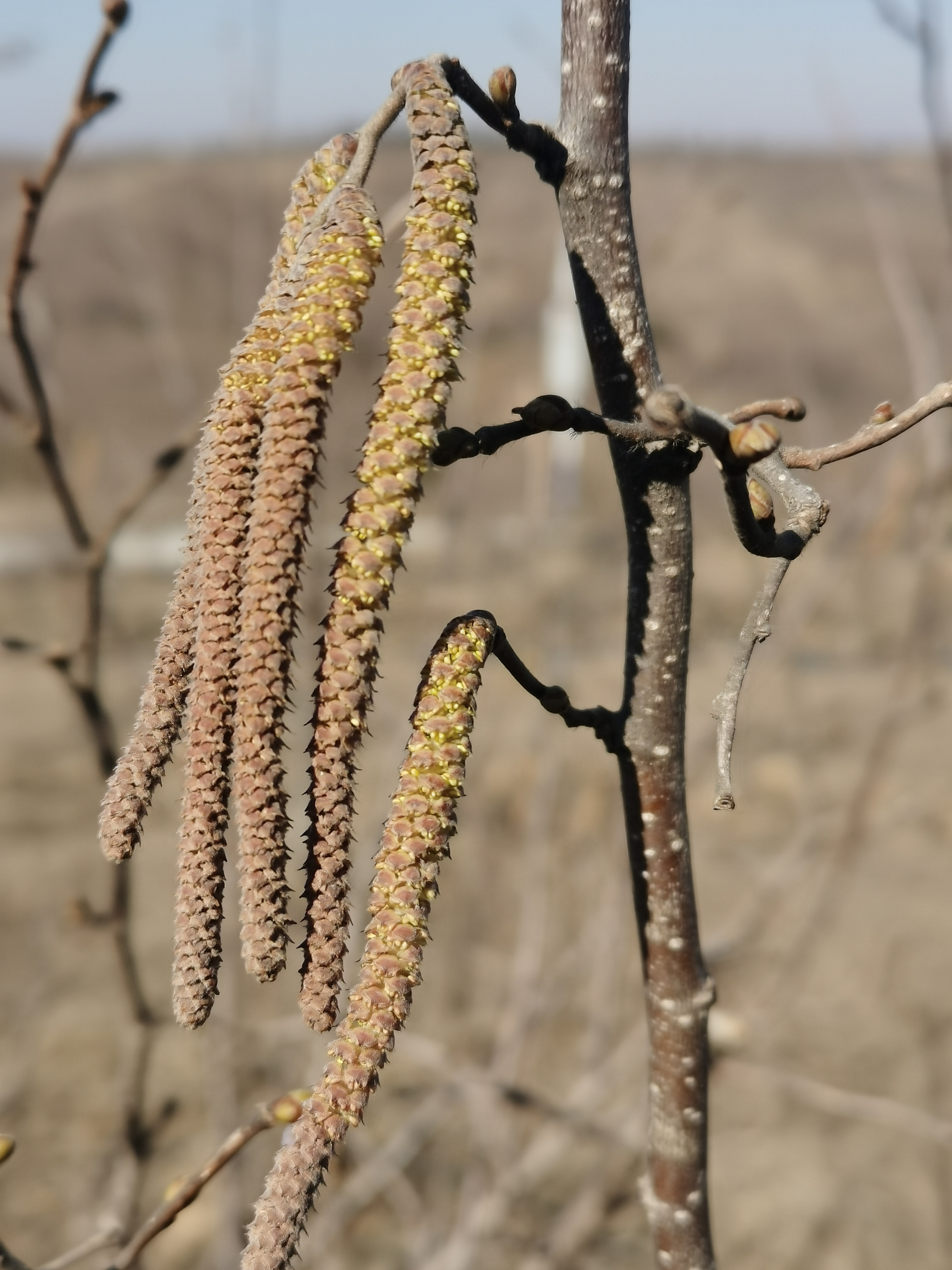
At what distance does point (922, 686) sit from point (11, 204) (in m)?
16.0

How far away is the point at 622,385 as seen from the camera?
0.75m

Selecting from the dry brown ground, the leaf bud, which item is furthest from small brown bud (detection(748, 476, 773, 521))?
the leaf bud

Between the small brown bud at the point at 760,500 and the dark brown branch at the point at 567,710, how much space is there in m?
0.16

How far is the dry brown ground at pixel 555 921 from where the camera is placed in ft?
7.45

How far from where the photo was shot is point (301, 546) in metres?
0.61

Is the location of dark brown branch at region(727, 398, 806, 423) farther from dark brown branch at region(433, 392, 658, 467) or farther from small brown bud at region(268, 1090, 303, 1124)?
small brown bud at region(268, 1090, 303, 1124)

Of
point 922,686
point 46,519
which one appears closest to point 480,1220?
point 922,686

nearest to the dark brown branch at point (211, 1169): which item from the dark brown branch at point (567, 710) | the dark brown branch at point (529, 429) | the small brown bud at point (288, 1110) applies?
the small brown bud at point (288, 1110)

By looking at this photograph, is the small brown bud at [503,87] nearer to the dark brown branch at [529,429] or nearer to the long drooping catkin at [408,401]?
the long drooping catkin at [408,401]

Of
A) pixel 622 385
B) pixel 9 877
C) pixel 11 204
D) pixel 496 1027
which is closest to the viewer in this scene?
pixel 622 385

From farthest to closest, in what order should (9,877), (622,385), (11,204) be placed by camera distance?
(11,204) → (9,877) → (622,385)

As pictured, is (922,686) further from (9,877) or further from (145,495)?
(9,877)

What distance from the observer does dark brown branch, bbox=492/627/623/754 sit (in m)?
0.77

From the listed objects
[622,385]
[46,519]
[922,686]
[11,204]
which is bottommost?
[622,385]
